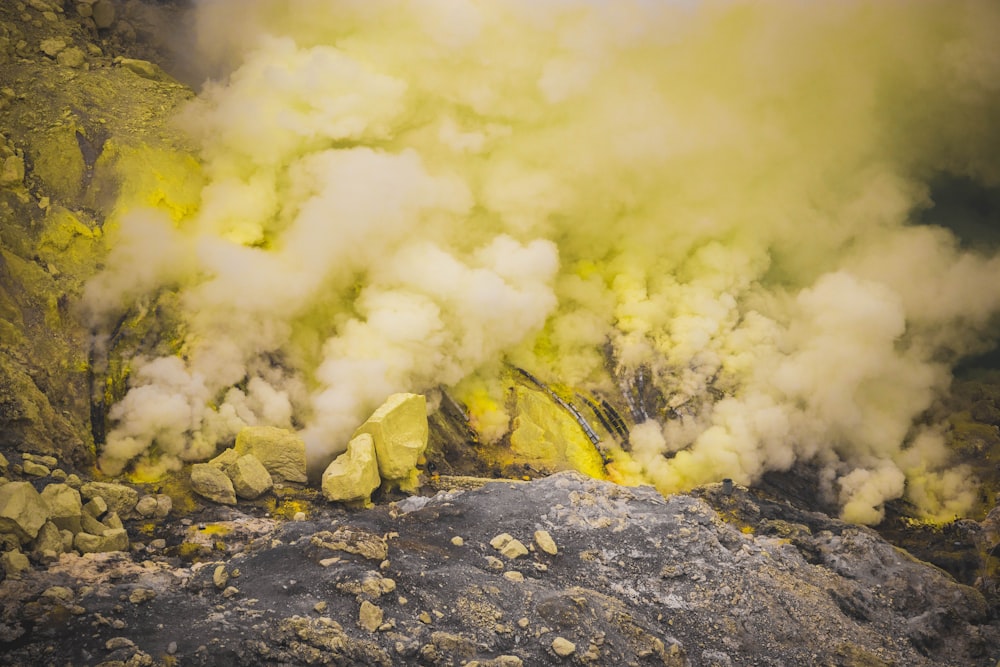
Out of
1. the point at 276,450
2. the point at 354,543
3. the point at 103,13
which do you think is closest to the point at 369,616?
the point at 354,543

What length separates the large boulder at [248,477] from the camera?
1293 centimetres

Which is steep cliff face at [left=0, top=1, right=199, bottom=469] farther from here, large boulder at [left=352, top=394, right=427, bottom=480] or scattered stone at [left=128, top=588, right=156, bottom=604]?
large boulder at [left=352, top=394, right=427, bottom=480]

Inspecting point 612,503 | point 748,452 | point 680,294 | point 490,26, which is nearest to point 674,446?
point 748,452

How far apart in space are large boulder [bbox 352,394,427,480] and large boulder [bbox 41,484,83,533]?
589 centimetres

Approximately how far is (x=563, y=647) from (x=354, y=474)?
660cm

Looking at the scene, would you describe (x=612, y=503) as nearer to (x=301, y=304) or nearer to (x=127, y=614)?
(x=127, y=614)

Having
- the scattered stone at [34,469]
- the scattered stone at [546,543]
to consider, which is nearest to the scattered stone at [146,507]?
the scattered stone at [34,469]

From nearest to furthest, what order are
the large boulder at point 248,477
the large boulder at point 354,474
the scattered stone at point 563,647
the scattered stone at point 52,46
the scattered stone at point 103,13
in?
the scattered stone at point 563,647 → the large boulder at point 248,477 → the large boulder at point 354,474 → the scattered stone at point 52,46 → the scattered stone at point 103,13

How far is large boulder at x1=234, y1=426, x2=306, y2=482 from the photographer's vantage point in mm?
13648

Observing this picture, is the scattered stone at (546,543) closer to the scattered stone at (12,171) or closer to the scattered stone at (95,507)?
the scattered stone at (95,507)

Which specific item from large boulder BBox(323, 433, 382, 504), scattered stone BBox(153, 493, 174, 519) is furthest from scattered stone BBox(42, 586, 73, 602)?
large boulder BBox(323, 433, 382, 504)

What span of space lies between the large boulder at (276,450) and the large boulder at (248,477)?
1.26 feet

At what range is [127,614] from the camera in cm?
796

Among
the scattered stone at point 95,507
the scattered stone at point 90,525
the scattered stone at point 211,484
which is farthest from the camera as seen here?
the scattered stone at point 211,484
